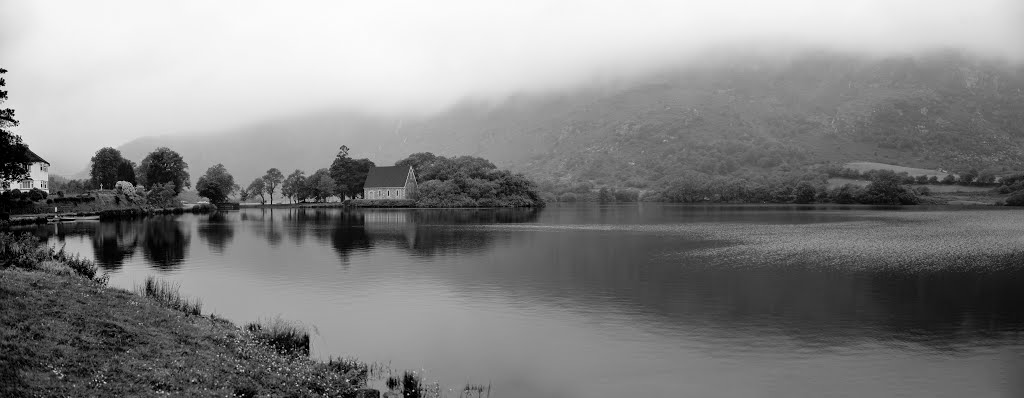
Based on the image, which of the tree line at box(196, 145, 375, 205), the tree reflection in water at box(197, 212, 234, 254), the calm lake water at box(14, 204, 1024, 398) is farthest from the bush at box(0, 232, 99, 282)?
the tree line at box(196, 145, 375, 205)

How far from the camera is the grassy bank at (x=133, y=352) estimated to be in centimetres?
1103

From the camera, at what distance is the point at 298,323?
68.3 ft

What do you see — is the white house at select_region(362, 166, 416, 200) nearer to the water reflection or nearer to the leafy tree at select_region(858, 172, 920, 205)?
the water reflection

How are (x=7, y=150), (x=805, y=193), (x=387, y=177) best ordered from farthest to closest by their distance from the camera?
(x=805, y=193) < (x=387, y=177) < (x=7, y=150)

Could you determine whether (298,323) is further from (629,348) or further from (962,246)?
(962,246)

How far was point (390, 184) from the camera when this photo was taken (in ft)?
445

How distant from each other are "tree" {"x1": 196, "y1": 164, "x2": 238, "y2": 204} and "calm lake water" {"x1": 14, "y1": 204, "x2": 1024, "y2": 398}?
92451 millimetres

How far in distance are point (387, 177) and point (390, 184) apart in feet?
7.75

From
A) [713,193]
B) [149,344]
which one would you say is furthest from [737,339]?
[713,193]

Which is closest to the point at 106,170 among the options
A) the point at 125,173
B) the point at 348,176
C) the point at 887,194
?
the point at 125,173

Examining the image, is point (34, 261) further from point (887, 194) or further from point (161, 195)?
point (887, 194)

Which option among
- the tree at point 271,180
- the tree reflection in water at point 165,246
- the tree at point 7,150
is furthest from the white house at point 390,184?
the tree at point 7,150

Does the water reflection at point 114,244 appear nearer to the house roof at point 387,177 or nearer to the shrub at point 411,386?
the shrub at point 411,386

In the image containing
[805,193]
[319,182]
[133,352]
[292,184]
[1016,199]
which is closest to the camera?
[133,352]
